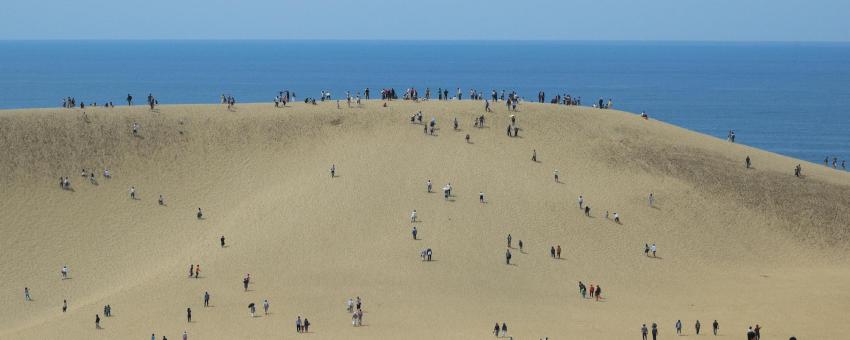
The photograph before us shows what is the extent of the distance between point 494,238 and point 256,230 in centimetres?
1170

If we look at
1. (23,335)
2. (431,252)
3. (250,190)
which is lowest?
(23,335)

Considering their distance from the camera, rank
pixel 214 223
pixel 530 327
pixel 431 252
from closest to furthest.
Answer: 1. pixel 530 327
2. pixel 431 252
3. pixel 214 223

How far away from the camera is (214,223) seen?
55875 millimetres

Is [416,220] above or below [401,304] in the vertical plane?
above

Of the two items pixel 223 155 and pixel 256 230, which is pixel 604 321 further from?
pixel 223 155

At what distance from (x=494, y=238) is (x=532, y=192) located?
556cm

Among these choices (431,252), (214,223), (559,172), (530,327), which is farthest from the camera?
Answer: (559,172)

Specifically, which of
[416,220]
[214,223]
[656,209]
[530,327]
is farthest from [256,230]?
[656,209]

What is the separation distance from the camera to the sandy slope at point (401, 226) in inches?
1790

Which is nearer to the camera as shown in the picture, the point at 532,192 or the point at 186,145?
the point at 532,192

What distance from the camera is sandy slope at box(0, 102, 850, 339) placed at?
45.5 m

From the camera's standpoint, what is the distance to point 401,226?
176 feet

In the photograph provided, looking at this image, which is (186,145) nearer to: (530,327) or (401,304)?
(401,304)

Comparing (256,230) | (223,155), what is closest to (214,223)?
(256,230)
